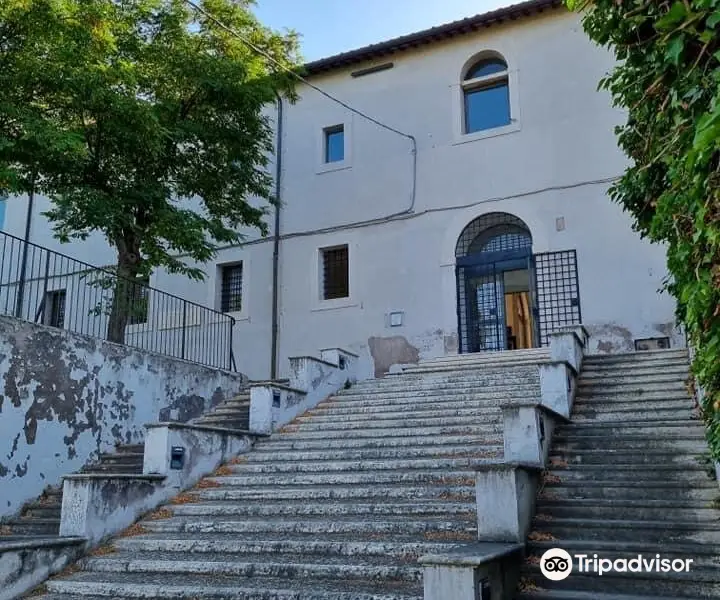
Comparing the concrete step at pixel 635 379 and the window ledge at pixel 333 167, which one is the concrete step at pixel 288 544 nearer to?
the concrete step at pixel 635 379

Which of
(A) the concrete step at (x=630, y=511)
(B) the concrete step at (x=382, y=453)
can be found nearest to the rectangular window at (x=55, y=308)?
(B) the concrete step at (x=382, y=453)

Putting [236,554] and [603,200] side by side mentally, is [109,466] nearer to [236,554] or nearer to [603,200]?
[236,554]

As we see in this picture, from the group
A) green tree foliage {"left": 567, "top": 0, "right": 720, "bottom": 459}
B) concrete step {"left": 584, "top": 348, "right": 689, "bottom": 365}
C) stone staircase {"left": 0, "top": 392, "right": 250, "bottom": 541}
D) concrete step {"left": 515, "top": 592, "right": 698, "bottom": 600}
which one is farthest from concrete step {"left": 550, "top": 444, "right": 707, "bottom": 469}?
stone staircase {"left": 0, "top": 392, "right": 250, "bottom": 541}

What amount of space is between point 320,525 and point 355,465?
1521mm

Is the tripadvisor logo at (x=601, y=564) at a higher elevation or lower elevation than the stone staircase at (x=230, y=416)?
lower

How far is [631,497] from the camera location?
6.33 metres

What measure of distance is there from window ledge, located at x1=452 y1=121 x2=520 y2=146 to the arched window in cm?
34

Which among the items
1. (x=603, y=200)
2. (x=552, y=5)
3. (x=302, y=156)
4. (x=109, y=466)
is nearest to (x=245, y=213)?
(x=302, y=156)

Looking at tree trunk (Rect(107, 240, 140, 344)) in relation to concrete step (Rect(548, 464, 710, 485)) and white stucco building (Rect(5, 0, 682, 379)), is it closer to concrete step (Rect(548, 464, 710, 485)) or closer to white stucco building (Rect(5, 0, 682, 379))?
white stucco building (Rect(5, 0, 682, 379))

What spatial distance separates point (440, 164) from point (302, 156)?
370cm

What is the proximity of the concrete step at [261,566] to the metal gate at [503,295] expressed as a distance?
28.3 ft

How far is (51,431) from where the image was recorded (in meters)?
9.35

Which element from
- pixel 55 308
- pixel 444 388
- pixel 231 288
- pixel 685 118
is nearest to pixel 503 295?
pixel 444 388

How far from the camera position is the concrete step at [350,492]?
7.01 m
